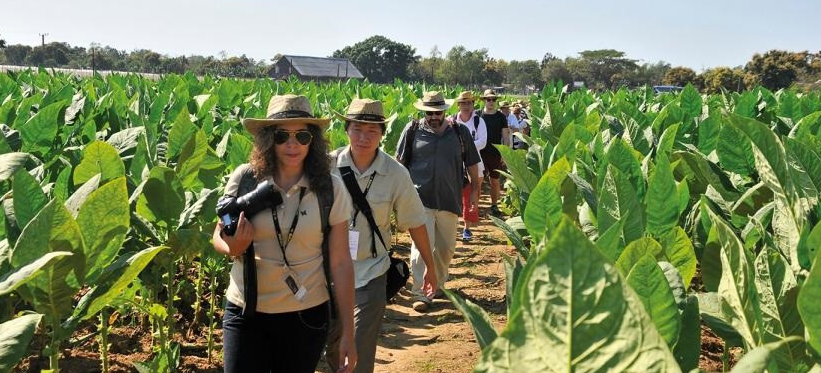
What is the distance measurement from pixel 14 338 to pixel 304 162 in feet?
5.25

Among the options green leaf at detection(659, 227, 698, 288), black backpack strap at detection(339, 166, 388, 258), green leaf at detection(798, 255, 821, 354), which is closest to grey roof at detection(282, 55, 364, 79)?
black backpack strap at detection(339, 166, 388, 258)

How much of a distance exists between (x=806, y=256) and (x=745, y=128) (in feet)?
1.26

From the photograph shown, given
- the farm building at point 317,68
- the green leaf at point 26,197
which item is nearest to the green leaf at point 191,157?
the green leaf at point 26,197

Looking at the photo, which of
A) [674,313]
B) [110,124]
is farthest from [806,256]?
[110,124]

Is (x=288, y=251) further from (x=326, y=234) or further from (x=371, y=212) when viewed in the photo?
(x=371, y=212)

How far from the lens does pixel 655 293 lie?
1.47m

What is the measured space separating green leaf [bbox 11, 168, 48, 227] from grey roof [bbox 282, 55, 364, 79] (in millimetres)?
69877

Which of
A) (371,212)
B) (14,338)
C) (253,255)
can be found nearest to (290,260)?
(253,255)

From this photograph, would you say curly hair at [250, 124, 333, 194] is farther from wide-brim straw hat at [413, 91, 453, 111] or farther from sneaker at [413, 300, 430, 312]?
sneaker at [413, 300, 430, 312]

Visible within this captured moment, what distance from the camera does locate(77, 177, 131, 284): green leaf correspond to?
7.67ft

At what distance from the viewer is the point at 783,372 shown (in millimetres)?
1554

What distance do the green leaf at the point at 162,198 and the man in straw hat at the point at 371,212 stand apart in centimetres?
76

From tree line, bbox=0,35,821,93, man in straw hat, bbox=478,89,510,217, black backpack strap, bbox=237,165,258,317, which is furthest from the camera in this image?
tree line, bbox=0,35,821,93

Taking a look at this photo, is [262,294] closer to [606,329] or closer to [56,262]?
[56,262]
